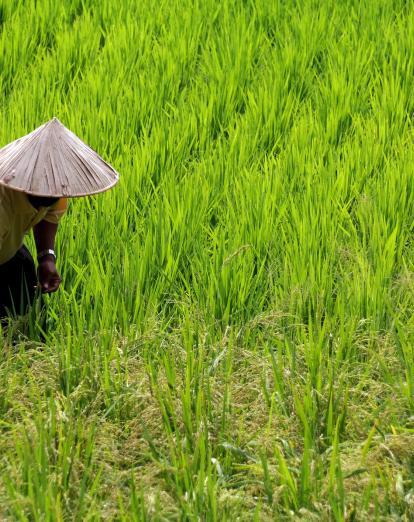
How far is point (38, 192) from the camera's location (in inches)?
94.5

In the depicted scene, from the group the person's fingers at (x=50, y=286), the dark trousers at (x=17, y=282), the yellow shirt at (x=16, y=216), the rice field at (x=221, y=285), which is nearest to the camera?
the rice field at (x=221, y=285)

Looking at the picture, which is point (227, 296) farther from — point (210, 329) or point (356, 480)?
point (356, 480)

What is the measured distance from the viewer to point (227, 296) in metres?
2.89

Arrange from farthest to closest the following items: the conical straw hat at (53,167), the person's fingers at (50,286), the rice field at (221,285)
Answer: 1. the person's fingers at (50,286)
2. the conical straw hat at (53,167)
3. the rice field at (221,285)

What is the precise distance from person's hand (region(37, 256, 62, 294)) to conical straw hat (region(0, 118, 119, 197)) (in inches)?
12.6

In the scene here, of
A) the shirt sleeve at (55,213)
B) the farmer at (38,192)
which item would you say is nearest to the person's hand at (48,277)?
the farmer at (38,192)

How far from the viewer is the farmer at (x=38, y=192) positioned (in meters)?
2.43

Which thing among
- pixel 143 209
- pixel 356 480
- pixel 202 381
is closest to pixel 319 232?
pixel 143 209

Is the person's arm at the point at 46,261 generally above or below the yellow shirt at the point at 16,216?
below

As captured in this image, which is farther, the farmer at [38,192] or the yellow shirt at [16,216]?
the yellow shirt at [16,216]

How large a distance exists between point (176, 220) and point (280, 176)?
19.3 inches

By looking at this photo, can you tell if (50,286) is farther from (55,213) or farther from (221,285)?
(221,285)

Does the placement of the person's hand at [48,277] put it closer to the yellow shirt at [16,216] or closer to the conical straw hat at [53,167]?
the yellow shirt at [16,216]

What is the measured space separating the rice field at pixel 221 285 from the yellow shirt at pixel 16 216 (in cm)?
22
